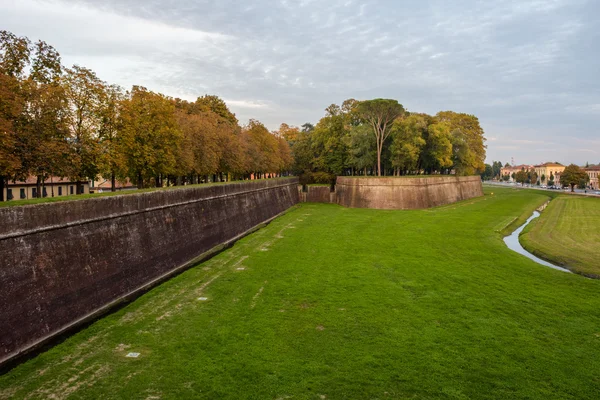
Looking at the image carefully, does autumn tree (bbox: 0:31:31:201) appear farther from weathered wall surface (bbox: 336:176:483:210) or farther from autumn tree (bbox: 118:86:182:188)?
weathered wall surface (bbox: 336:176:483:210)

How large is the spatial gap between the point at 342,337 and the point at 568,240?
810 inches

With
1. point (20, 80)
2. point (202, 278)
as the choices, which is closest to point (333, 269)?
point (202, 278)

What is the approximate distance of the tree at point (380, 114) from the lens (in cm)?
4553

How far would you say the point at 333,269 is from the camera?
1719 centimetres

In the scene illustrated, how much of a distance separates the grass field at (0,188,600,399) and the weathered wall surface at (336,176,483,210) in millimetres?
22700

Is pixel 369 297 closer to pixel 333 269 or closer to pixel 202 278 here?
pixel 333 269

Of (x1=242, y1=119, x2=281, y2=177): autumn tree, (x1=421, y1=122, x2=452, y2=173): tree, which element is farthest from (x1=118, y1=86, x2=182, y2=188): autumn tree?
(x1=421, y1=122, x2=452, y2=173): tree

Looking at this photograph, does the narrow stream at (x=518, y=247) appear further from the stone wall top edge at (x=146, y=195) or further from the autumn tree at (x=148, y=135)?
the autumn tree at (x=148, y=135)

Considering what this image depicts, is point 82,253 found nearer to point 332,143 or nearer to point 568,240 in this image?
point 568,240

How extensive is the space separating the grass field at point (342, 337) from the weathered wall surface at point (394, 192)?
74.5ft

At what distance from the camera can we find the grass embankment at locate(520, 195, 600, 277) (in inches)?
723

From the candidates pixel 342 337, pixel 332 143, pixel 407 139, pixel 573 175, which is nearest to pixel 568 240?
pixel 342 337

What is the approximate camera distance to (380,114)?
4622 cm

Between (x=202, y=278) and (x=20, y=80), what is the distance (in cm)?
1094
